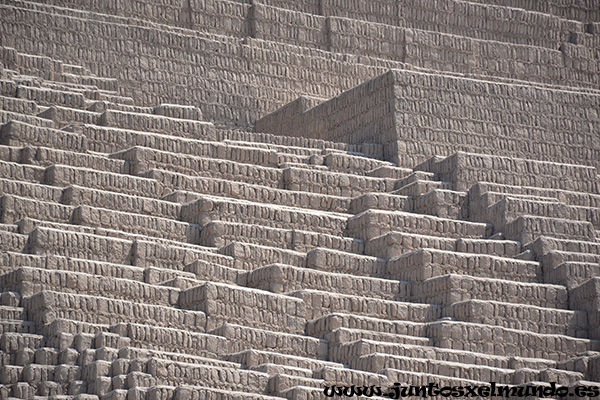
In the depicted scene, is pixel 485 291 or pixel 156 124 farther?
pixel 156 124

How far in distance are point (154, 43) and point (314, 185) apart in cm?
669

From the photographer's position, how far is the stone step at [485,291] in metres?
27.6

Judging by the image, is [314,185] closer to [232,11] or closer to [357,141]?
[357,141]

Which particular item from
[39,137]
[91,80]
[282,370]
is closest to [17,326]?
[282,370]

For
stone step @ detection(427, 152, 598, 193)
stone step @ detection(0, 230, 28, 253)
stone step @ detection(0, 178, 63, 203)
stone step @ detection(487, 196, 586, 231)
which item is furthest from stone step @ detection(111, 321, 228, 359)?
stone step @ detection(427, 152, 598, 193)

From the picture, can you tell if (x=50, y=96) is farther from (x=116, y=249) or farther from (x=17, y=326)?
(x=17, y=326)

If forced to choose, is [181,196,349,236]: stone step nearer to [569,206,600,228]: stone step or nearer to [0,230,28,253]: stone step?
[0,230,28,253]: stone step

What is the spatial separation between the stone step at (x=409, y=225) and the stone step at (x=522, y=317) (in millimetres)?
2260

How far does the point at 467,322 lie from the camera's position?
2712 centimetres

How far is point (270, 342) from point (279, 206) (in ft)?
13.2

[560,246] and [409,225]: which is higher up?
[409,225]

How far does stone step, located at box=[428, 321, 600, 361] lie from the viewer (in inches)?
1051

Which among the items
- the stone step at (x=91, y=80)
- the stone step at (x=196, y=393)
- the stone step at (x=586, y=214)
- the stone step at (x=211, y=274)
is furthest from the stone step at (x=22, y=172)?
the stone step at (x=586, y=214)

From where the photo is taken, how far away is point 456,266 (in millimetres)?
28312
